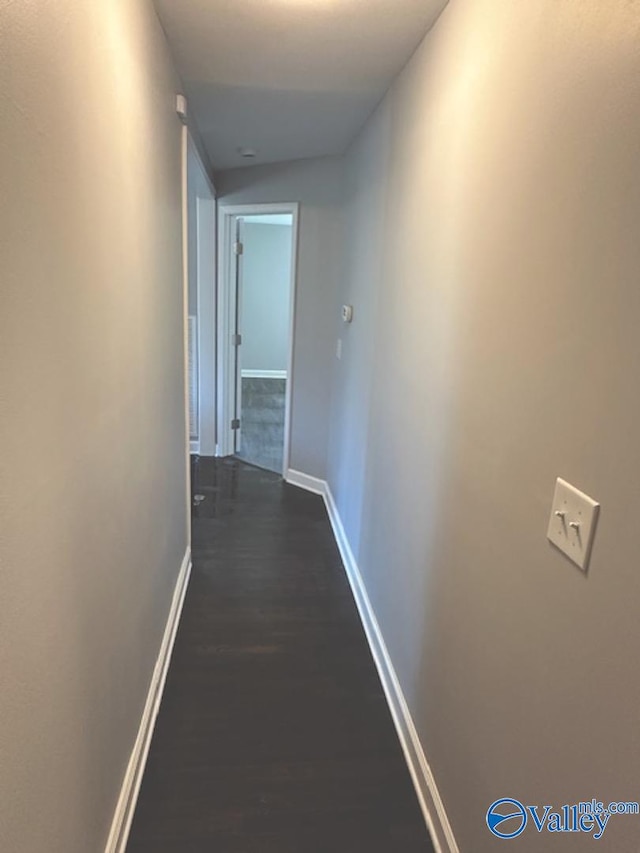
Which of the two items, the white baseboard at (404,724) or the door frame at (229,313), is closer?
the white baseboard at (404,724)

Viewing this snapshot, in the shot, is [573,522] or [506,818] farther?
[506,818]

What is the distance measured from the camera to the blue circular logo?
105 centimetres

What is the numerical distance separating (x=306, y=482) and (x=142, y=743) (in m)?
2.46

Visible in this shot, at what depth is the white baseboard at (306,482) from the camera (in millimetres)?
3904

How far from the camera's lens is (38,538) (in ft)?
2.78

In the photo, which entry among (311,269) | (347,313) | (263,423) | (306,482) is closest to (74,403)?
(347,313)

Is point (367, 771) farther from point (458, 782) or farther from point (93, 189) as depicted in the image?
point (93, 189)

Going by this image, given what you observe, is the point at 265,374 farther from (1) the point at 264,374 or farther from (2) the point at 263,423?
(2) the point at 263,423

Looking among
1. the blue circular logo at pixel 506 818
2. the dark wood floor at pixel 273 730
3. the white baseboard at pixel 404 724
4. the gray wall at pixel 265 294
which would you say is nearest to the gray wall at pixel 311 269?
the white baseboard at pixel 404 724

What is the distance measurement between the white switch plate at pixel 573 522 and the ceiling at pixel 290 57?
1.49m

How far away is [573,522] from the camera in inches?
35.0

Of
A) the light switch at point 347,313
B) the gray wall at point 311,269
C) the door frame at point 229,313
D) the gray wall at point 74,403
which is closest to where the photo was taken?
the gray wall at point 74,403

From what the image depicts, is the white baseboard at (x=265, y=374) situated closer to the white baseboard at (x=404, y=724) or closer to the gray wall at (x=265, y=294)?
the gray wall at (x=265, y=294)

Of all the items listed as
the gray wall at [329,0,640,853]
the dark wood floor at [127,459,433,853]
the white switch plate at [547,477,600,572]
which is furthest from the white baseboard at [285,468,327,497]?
the white switch plate at [547,477,600,572]
